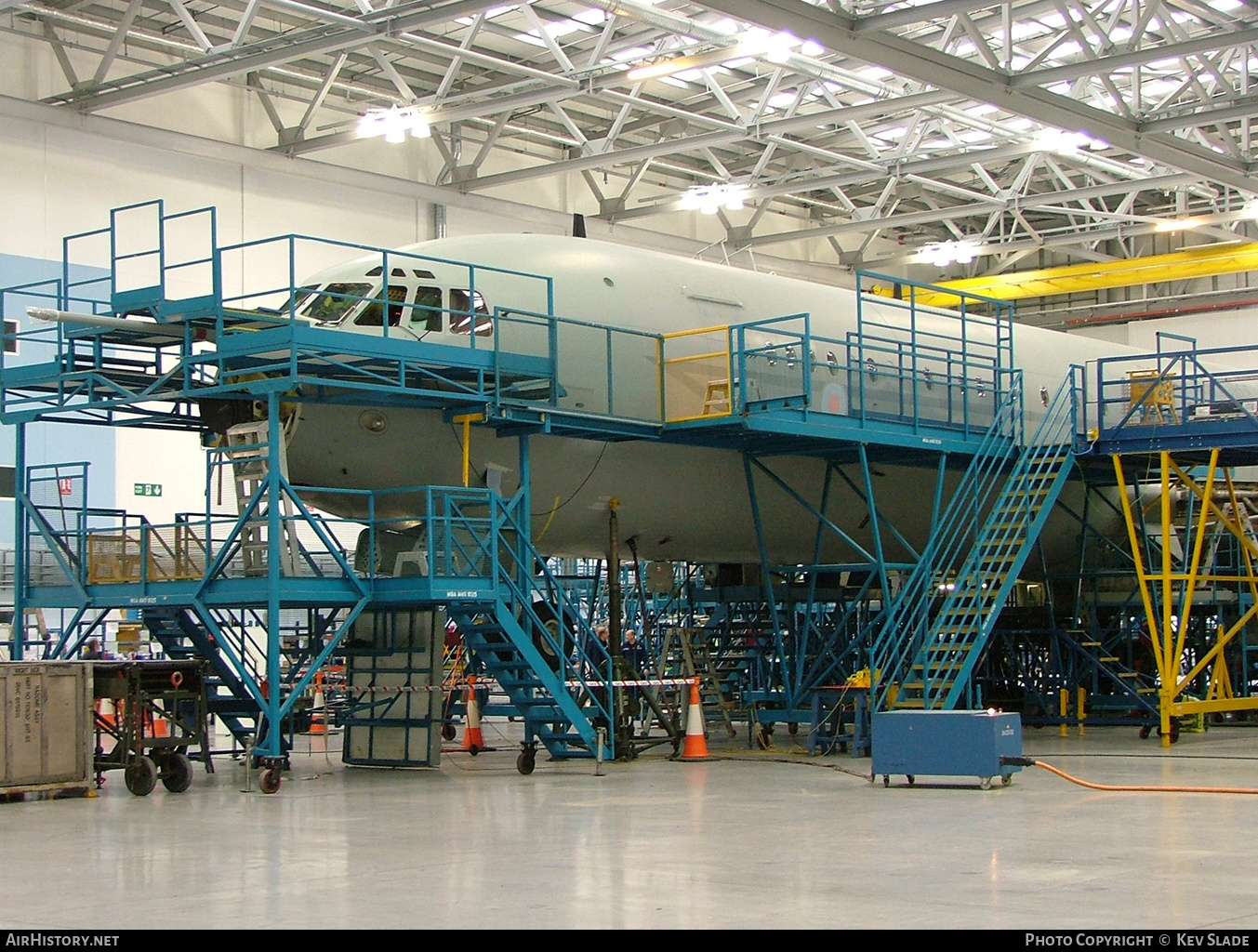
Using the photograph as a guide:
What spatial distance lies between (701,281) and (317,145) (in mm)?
18873

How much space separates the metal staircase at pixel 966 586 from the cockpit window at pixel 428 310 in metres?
8.10

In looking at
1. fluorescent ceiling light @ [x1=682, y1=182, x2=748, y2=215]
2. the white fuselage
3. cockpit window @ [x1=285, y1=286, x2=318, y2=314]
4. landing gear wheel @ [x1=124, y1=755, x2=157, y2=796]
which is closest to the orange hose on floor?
the white fuselage

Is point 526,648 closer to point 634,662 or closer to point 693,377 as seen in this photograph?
point 693,377

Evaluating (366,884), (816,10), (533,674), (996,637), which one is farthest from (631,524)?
(366,884)

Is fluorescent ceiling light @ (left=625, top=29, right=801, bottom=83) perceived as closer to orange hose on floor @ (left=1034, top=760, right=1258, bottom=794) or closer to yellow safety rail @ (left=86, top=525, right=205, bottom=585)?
yellow safety rail @ (left=86, top=525, right=205, bottom=585)

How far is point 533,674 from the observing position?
22594 millimetres

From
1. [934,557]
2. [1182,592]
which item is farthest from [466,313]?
[1182,592]

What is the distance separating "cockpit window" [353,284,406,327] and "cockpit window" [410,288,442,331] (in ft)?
0.64

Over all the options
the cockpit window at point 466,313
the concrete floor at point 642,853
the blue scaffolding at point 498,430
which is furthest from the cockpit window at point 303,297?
the concrete floor at point 642,853

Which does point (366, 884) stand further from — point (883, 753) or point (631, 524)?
point (631, 524)

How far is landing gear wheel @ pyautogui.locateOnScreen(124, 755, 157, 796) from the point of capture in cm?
1978

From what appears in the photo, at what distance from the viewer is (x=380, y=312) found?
21828mm

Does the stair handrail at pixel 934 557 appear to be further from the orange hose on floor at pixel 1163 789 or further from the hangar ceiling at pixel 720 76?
the hangar ceiling at pixel 720 76

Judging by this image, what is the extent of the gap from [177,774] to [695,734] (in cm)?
790
